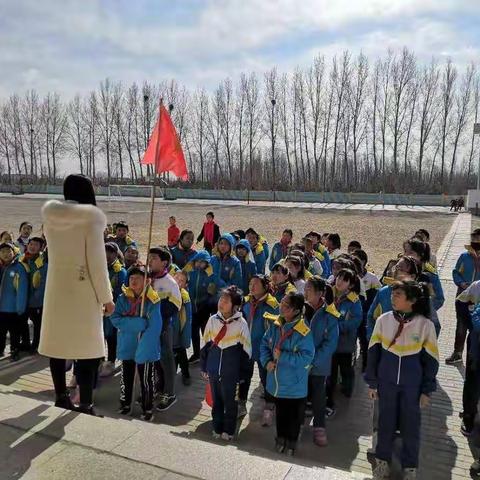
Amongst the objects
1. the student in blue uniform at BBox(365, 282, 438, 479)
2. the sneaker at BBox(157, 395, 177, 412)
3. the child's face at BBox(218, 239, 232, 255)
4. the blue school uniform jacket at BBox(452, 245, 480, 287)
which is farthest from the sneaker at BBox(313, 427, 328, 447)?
the blue school uniform jacket at BBox(452, 245, 480, 287)

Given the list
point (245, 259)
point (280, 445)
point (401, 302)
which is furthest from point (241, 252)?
point (401, 302)

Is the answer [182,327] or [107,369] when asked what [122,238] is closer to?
[107,369]

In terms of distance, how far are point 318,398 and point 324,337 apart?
0.56 meters

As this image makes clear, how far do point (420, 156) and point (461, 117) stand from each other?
688cm

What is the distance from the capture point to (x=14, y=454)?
2924mm

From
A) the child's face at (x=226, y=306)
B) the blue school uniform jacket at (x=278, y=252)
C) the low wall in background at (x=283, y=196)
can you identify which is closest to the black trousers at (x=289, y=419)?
the child's face at (x=226, y=306)

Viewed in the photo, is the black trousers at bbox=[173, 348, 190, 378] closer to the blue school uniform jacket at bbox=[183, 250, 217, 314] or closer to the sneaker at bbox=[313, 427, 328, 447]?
the blue school uniform jacket at bbox=[183, 250, 217, 314]

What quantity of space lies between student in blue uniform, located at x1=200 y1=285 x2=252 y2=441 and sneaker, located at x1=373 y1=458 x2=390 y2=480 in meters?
1.25

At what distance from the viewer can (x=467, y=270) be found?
6.69 m

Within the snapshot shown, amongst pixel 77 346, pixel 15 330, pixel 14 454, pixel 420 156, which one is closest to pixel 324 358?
pixel 77 346

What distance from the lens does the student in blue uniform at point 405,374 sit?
12.2ft

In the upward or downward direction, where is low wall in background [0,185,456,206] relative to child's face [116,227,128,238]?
downward

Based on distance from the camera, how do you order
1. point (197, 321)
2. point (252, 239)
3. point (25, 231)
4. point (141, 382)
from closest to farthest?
1. point (141, 382)
2. point (197, 321)
3. point (25, 231)
4. point (252, 239)

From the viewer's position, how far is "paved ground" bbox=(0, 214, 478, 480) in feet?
9.48
